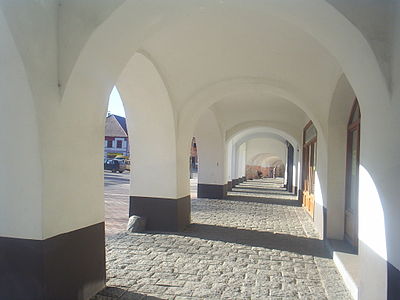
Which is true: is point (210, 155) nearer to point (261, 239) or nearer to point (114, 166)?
point (261, 239)

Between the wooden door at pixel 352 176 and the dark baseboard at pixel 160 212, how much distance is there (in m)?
3.10

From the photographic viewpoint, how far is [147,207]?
710 centimetres

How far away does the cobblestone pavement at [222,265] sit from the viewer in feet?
12.6

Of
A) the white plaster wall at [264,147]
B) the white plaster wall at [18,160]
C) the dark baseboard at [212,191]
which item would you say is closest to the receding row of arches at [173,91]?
the white plaster wall at [18,160]

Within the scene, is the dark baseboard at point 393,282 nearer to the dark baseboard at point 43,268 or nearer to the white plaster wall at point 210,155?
the dark baseboard at point 43,268

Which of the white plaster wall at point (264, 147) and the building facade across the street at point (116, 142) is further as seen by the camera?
the building facade across the street at point (116, 142)

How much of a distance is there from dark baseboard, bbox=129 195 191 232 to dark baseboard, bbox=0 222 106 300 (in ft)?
11.7

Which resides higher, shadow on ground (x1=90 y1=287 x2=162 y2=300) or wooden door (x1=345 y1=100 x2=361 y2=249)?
wooden door (x1=345 y1=100 x2=361 y2=249)

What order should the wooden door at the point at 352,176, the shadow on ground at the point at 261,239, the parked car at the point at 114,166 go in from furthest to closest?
1. the parked car at the point at 114,166
2. the shadow on ground at the point at 261,239
3. the wooden door at the point at 352,176

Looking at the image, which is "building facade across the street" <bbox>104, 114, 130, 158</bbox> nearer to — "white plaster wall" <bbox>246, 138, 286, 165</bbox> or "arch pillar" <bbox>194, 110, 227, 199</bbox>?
"white plaster wall" <bbox>246, 138, 286, 165</bbox>

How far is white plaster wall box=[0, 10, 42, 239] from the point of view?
2.88m

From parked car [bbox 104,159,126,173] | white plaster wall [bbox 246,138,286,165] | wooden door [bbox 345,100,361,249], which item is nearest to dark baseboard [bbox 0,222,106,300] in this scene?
wooden door [bbox 345,100,361,249]

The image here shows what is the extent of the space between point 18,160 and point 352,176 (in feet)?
16.2

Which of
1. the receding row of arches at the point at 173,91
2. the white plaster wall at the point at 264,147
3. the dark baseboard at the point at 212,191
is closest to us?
the receding row of arches at the point at 173,91
